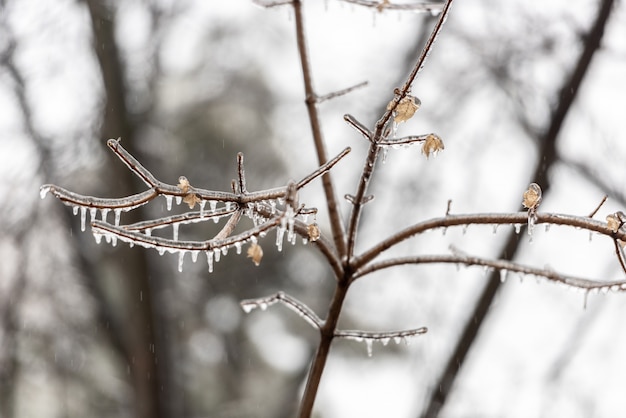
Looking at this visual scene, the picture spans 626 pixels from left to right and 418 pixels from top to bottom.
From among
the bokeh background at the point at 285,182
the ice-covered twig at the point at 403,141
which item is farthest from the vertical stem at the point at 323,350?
the bokeh background at the point at 285,182

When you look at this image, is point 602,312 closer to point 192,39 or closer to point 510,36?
point 510,36

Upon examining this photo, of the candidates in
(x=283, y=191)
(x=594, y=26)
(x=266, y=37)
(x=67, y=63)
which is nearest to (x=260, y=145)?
(x=266, y=37)

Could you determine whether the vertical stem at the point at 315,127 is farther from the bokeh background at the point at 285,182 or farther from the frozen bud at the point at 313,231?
the bokeh background at the point at 285,182

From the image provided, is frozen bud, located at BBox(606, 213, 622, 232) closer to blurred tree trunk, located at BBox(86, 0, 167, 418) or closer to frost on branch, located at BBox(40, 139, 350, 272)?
frost on branch, located at BBox(40, 139, 350, 272)

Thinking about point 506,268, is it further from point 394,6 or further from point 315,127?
point 394,6

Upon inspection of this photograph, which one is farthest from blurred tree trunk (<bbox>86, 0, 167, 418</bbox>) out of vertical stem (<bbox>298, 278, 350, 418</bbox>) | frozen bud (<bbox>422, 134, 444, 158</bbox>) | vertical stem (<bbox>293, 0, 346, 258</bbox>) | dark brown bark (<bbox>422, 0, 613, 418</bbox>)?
frozen bud (<bbox>422, 134, 444, 158</bbox>)

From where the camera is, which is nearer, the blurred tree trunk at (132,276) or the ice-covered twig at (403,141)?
the ice-covered twig at (403,141)

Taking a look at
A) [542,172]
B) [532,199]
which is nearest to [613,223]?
[532,199]
